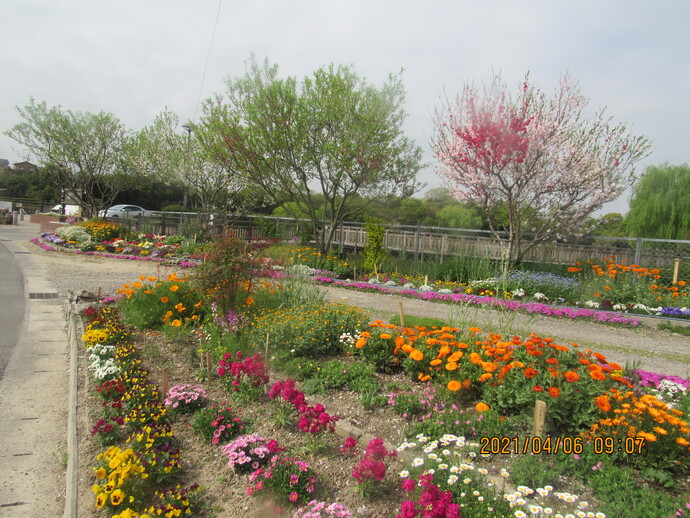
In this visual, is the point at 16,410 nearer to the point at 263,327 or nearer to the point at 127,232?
the point at 263,327

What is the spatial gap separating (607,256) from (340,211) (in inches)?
301

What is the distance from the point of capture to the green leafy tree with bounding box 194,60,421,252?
1231 centimetres

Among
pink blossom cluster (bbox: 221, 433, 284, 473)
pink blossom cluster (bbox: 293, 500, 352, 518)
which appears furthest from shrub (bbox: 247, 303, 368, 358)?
pink blossom cluster (bbox: 293, 500, 352, 518)

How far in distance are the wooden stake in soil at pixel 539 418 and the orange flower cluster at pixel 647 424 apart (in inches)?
12.2

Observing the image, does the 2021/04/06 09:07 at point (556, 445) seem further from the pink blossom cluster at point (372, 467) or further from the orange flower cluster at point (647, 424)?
the pink blossom cluster at point (372, 467)

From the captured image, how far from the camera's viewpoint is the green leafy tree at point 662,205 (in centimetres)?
1958

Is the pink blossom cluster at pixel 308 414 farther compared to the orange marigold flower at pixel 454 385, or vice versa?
the orange marigold flower at pixel 454 385

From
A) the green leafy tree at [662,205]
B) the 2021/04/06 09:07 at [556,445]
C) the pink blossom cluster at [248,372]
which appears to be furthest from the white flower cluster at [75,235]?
the green leafy tree at [662,205]

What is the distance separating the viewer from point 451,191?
1166 centimetres

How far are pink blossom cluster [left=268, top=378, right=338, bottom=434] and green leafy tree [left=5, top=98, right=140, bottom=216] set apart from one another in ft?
77.9

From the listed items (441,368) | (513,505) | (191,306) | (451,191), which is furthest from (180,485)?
(451,191)

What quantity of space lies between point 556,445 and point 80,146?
25342mm

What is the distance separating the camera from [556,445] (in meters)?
2.71

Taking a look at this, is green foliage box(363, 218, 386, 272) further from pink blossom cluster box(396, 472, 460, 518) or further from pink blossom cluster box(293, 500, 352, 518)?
pink blossom cluster box(396, 472, 460, 518)
